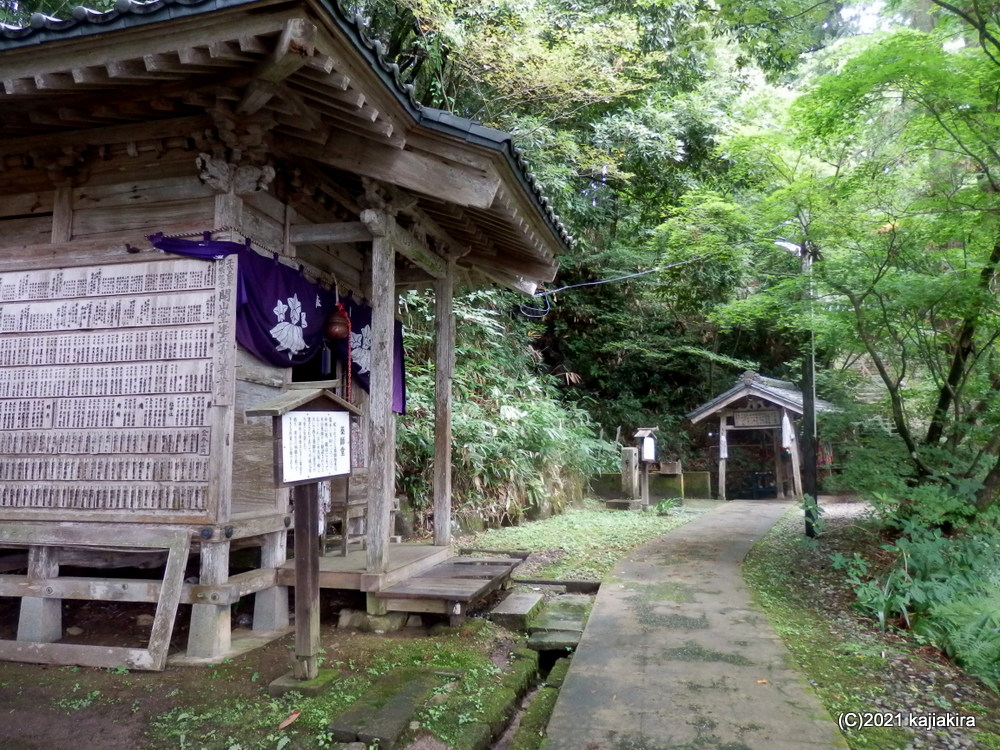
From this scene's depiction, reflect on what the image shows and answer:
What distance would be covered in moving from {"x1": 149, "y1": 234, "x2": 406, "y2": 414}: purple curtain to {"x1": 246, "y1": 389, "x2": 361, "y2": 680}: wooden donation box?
1.31 m

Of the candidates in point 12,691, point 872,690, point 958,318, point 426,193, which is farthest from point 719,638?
point 958,318

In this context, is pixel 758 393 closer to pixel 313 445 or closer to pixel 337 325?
pixel 337 325

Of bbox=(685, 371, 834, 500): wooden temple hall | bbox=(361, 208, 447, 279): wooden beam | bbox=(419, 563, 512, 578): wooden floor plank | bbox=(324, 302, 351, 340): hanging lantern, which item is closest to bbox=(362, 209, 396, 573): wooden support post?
bbox=(361, 208, 447, 279): wooden beam

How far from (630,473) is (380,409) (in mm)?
11886

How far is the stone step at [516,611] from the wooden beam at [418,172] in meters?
3.59

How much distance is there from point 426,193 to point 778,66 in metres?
8.55

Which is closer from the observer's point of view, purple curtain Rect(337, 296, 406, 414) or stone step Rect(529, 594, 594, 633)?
stone step Rect(529, 594, 594, 633)

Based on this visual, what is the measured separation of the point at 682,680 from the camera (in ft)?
13.7

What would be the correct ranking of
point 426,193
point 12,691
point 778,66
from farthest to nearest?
1. point 778,66
2. point 426,193
3. point 12,691

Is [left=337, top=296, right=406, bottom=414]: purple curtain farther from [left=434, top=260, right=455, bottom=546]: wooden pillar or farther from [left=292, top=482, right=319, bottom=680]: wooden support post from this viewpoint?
[left=292, top=482, right=319, bottom=680]: wooden support post

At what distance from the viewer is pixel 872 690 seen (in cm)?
423

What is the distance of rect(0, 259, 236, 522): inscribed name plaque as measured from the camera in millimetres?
4715

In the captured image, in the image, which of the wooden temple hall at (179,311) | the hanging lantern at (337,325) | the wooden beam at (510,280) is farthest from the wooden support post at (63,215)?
the wooden beam at (510,280)

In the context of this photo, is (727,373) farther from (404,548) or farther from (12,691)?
(12,691)
